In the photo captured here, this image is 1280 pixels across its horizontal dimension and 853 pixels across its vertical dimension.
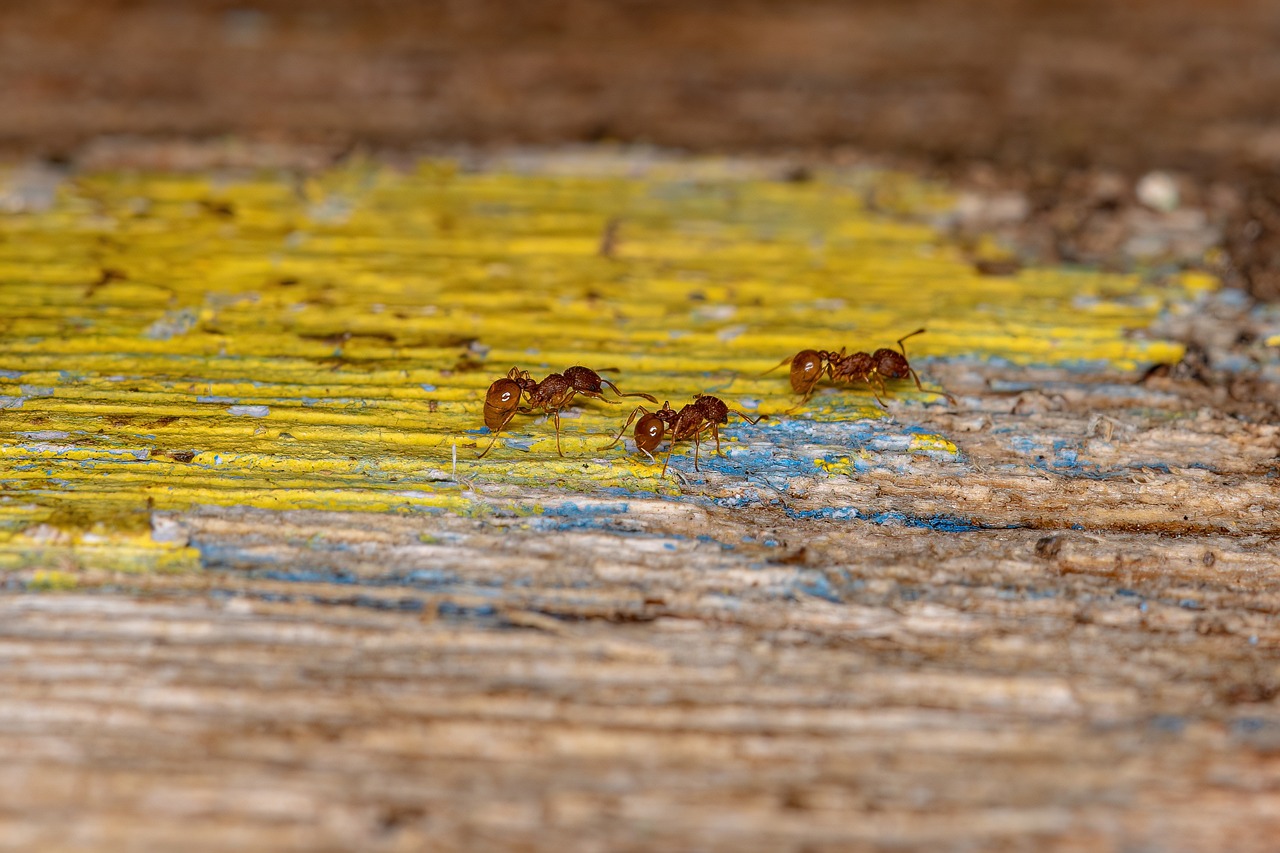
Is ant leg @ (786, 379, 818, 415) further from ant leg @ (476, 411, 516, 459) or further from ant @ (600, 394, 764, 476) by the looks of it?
ant leg @ (476, 411, 516, 459)

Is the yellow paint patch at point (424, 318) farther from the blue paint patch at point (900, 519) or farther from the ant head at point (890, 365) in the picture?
the blue paint patch at point (900, 519)

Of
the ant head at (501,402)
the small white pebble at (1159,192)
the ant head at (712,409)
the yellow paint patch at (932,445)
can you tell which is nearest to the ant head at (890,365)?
the yellow paint patch at (932,445)

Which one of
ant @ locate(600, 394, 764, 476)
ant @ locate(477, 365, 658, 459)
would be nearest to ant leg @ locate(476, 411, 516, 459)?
ant @ locate(477, 365, 658, 459)

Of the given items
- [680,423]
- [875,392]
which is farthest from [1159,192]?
[680,423]

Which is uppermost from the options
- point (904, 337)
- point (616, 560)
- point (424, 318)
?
point (424, 318)

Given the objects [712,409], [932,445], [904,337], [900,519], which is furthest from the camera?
[904,337]

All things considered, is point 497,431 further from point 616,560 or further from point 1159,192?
point 1159,192
